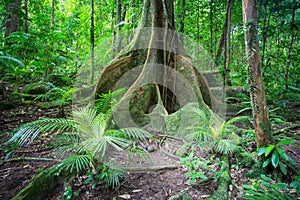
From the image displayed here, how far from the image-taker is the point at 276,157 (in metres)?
2.39

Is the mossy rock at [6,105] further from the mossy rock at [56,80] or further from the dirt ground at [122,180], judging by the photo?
the mossy rock at [56,80]

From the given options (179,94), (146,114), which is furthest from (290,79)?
(146,114)

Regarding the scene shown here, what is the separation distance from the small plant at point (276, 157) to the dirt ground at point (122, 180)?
15.3 inches

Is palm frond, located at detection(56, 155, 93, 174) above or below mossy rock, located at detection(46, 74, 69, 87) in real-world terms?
below

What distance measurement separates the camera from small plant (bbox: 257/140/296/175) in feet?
7.70

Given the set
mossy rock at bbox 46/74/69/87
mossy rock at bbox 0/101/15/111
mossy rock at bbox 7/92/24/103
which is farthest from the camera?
mossy rock at bbox 46/74/69/87

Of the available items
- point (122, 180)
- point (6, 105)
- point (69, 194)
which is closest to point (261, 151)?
point (122, 180)

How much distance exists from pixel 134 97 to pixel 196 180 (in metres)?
2.19

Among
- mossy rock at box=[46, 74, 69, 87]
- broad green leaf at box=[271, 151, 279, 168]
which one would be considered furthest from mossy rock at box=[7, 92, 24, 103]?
broad green leaf at box=[271, 151, 279, 168]

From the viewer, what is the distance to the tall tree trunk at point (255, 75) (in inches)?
97.3

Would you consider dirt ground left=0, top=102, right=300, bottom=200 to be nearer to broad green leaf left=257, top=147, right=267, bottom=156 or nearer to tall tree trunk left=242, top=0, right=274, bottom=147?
broad green leaf left=257, top=147, right=267, bottom=156

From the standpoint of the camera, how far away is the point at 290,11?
6.39 meters

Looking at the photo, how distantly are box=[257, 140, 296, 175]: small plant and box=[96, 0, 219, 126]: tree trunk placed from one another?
2.13 m

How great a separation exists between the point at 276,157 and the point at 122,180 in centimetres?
190
